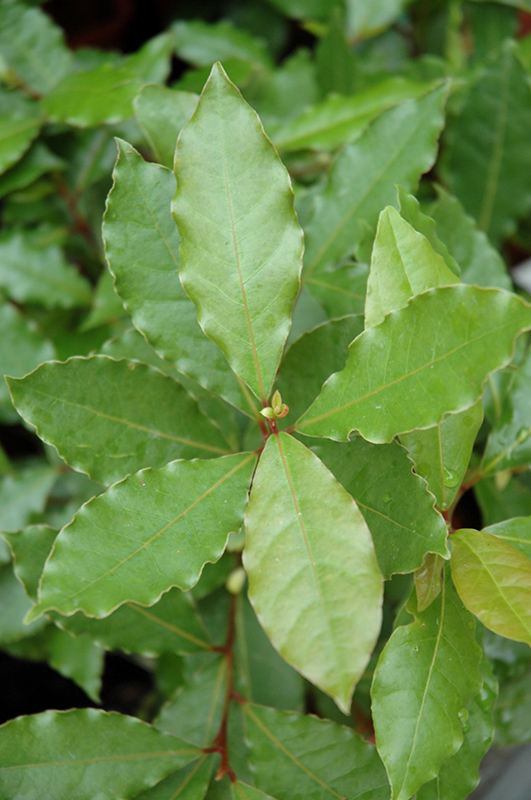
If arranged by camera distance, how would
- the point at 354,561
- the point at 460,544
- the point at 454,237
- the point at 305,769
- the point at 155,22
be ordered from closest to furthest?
the point at 354,561
the point at 460,544
the point at 305,769
the point at 454,237
the point at 155,22

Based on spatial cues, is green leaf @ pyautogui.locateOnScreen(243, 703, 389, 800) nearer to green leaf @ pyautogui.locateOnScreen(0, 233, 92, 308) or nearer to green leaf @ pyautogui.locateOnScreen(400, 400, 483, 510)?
green leaf @ pyautogui.locateOnScreen(400, 400, 483, 510)

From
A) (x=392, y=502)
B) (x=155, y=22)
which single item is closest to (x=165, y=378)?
(x=392, y=502)

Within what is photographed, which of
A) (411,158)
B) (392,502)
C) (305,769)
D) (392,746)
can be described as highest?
(411,158)

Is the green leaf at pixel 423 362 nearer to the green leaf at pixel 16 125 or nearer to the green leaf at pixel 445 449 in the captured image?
the green leaf at pixel 445 449

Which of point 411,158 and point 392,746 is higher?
point 411,158

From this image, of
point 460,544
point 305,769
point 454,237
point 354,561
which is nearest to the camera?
point 354,561

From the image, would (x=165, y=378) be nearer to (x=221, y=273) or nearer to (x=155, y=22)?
(x=221, y=273)
